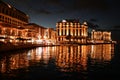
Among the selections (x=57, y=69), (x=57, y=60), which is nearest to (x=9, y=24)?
(x=57, y=60)

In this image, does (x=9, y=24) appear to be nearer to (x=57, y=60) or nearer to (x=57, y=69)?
(x=57, y=60)

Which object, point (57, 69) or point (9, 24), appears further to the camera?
point (9, 24)

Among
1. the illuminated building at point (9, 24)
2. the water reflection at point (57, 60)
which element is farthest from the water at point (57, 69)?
the illuminated building at point (9, 24)

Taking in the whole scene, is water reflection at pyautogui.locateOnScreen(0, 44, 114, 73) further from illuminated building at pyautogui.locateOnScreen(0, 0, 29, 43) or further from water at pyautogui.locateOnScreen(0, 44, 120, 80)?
illuminated building at pyautogui.locateOnScreen(0, 0, 29, 43)

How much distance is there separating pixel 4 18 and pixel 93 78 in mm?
100523

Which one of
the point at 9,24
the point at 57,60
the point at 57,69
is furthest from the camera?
the point at 9,24

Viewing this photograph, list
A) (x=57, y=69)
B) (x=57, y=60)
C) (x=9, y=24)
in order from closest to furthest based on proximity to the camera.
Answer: (x=57, y=69)
(x=57, y=60)
(x=9, y=24)

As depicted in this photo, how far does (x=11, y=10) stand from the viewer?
135 m

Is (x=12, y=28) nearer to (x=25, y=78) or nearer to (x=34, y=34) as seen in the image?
(x=34, y=34)

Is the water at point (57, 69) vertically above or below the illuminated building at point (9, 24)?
below

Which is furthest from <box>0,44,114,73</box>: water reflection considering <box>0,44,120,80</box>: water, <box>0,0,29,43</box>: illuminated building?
<box>0,0,29,43</box>: illuminated building

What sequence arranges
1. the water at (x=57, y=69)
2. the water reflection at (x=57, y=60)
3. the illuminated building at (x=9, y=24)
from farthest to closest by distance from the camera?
the illuminated building at (x=9, y=24) → the water reflection at (x=57, y=60) → the water at (x=57, y=69)

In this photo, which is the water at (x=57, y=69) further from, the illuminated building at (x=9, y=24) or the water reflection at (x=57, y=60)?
the illuminated building at (x=9, y=24)

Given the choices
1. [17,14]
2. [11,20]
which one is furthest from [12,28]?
[17,14]
